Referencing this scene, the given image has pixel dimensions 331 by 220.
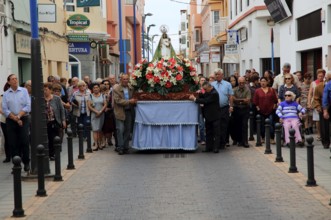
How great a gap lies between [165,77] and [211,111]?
135 cm

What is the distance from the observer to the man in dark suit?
1602 cm

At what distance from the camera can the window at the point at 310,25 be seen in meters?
23.5

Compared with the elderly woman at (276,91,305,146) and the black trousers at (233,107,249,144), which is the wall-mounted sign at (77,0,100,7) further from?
the elderly woman at (276,91,305,146)

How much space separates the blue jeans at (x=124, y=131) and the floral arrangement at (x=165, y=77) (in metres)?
0.78

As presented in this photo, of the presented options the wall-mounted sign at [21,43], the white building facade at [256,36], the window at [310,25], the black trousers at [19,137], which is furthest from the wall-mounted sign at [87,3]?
the black trousers at [19,137]

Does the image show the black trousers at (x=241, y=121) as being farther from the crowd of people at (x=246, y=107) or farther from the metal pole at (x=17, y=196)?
the metal pole at (x=17, y=196)

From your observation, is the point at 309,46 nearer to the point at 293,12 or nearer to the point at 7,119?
the point at 293,12

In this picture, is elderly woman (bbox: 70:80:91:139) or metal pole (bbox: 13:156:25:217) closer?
metal pole (bbox: 13:156:25:217)

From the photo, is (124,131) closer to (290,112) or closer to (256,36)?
(290,112)

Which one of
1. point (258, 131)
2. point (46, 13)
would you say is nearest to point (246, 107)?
point (258, 131)

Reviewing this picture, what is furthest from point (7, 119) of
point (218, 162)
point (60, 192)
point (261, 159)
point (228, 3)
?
point (228, 3)

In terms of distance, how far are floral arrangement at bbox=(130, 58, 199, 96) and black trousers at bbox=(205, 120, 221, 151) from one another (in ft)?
3.11

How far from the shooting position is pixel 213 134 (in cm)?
1644

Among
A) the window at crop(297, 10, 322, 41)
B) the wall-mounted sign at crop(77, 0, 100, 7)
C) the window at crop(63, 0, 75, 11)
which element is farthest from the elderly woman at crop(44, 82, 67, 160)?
the window at crop(63, 0, 75, 11)
